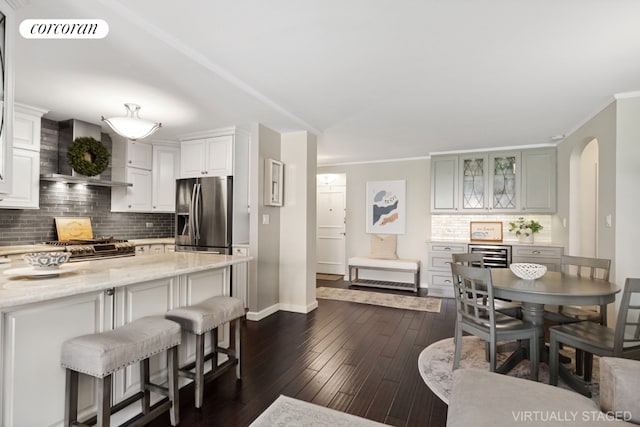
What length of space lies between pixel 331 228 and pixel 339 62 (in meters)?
4.97

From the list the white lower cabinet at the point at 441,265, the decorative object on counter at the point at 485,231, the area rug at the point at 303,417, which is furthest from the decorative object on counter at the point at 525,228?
the area rug at the point at 303,417

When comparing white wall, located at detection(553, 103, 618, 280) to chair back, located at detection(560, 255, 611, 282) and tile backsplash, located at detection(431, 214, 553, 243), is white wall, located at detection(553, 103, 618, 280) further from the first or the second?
tile backsplash, located at detection(431, 214, 553, 243)

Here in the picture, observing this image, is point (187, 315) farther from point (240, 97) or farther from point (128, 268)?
point (240, 97)

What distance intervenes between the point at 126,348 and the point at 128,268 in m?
0.67

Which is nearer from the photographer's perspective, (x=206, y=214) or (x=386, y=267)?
(x=206, y=214)

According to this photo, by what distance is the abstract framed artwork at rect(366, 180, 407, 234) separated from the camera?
6.36m

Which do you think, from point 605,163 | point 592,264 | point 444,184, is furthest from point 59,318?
point 444,184

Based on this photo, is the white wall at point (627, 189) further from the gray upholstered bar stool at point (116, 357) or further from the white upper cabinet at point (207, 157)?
the white upper cabinet at point (207, 157)

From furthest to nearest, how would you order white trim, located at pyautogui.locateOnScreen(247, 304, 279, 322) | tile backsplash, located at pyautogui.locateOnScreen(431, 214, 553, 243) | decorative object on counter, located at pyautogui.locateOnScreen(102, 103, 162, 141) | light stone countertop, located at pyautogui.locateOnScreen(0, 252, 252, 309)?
1. tile backsplash, located at pyautogui.locateOnScreen(431, 214, 553, 243)
2. white trim, located at pyautogui.locateOnScreen(247, 304, 279, 322)
3. decorative object on counter, located at pyautogui.locateOnScreen(102, 103, 162, 141)
4. light stone countertop, located at pyautogui.locateOnScreen(0, 252, 252, 309)

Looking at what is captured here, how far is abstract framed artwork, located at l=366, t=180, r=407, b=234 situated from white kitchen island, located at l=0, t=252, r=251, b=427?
4708 mm

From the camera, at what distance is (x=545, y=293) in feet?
7.41

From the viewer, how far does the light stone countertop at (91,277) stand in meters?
1.43

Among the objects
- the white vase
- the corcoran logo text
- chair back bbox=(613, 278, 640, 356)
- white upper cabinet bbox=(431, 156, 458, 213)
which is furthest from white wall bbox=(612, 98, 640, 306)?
the corcoran logo text

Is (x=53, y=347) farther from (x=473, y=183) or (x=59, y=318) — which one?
(x=473, y=183)
